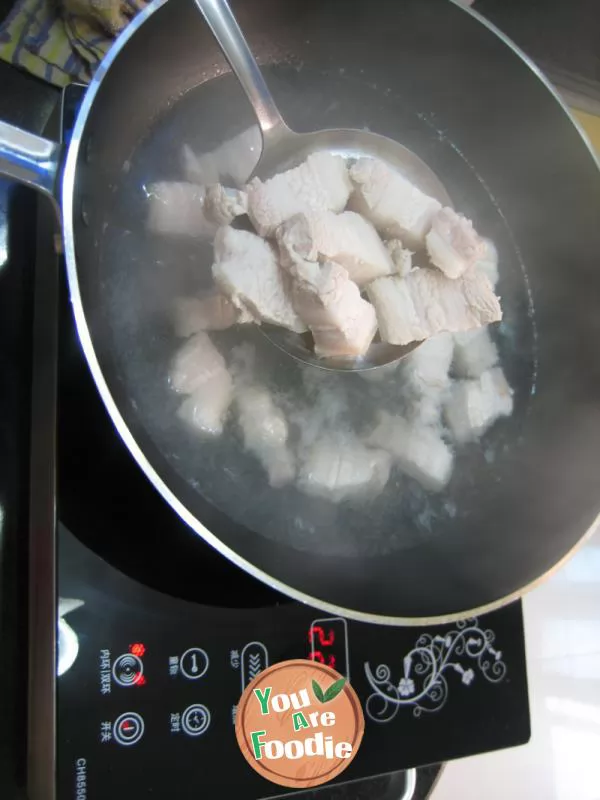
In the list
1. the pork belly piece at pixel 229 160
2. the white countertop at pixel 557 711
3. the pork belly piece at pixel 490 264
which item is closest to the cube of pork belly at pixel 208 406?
the pork belly piece at pixel 229 160

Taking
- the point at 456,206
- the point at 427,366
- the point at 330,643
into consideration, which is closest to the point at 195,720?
the point at 330,643

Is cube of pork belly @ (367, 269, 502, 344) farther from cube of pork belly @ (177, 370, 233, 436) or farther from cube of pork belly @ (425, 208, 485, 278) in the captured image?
cube of pork belly @ (177, 370, 233, 436)

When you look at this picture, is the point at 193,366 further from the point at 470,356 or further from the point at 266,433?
the point at 470,356

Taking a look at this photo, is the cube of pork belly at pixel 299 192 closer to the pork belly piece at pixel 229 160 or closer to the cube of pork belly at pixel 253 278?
the cube of pork belly at pixel 253 278

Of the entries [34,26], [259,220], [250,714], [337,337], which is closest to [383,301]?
[337,337]

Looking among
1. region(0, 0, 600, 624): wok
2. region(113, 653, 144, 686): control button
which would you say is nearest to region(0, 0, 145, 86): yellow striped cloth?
region(0, 0, 600, 624): wok
